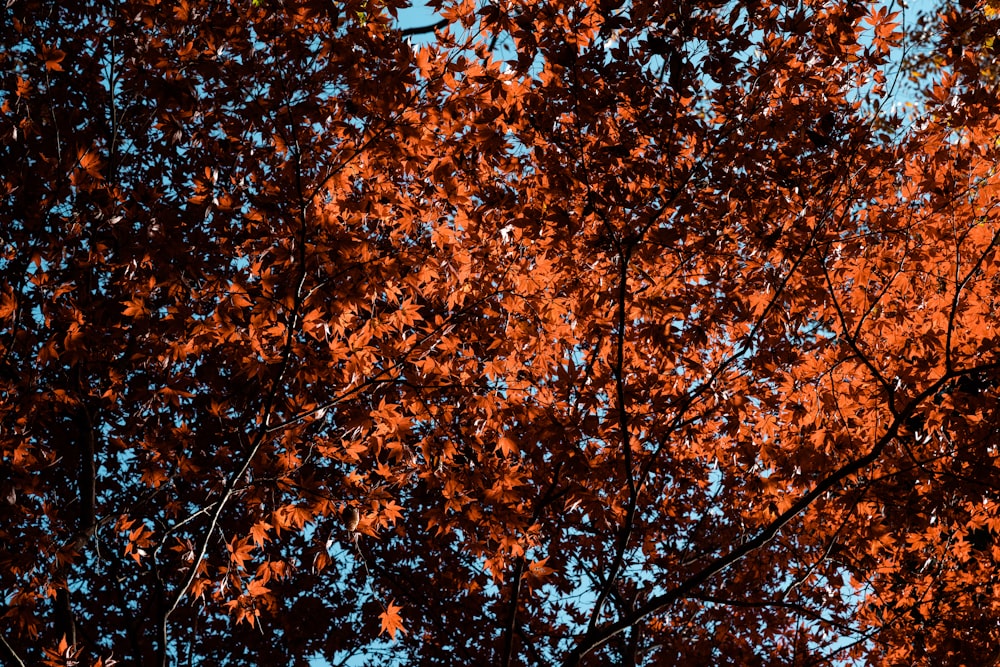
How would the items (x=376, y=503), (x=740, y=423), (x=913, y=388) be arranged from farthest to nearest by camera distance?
(x=740, y=423)
(x=913, y=388)
(x=376, y=503)

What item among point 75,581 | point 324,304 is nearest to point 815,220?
point 324,304

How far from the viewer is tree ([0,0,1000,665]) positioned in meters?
4.46

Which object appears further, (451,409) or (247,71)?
(451,409)

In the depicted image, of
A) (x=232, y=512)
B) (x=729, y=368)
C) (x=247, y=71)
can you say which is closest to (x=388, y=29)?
(x=247, y=71)

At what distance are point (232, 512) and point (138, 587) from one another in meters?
1.50

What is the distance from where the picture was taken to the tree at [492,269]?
4.46m

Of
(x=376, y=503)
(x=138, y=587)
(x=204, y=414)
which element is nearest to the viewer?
(x=376, y=503)

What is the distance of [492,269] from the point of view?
5.14m

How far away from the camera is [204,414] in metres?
7.57

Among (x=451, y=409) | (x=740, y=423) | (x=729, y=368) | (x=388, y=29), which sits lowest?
(x=451, y=409)

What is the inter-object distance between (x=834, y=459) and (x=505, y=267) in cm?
275

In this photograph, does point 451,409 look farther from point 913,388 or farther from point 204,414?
point 204,414

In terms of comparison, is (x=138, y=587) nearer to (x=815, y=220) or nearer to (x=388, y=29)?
(x=388, y=29)

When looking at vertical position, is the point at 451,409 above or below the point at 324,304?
below
